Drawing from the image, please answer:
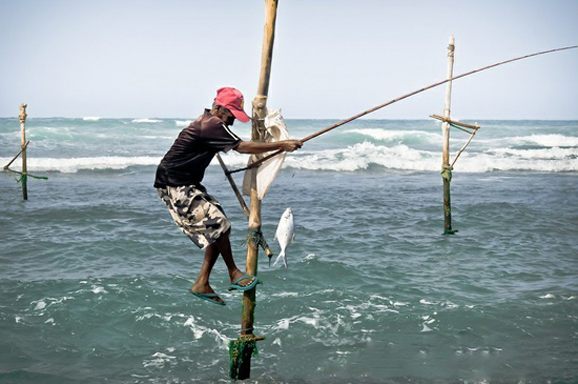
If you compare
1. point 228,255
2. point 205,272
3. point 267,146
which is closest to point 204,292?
point 205,272

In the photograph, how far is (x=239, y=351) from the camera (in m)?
5.30

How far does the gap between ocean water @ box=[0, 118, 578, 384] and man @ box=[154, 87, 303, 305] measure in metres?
2.08

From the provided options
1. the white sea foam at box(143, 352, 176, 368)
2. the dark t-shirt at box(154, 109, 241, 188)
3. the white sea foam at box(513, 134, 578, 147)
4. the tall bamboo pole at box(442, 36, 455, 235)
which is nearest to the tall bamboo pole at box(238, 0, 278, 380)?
the dark t-shirt at box(154, 109, 241, 188)

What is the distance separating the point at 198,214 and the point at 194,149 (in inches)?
19.8

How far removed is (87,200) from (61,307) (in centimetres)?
859

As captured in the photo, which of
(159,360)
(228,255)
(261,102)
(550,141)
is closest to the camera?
(261,102)

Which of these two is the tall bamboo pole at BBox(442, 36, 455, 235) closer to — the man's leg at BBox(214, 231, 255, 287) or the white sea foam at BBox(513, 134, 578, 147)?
the man's leg at BBox(214, 231, 255, 287)

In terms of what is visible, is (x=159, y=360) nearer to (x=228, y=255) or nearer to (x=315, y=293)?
(x=228, y=255)

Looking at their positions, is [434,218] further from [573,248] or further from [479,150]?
[479,150]

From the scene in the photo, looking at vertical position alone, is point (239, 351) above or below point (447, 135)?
below

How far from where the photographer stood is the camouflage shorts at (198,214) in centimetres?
460

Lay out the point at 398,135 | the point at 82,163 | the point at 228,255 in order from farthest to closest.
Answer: the point at 398,135
the point at 82,163
the point at 228,255

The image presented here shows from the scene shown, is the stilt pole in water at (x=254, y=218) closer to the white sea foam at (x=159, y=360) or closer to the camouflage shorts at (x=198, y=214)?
the camouflage shorts at (x=198, y=214)

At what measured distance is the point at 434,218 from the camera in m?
13.8
